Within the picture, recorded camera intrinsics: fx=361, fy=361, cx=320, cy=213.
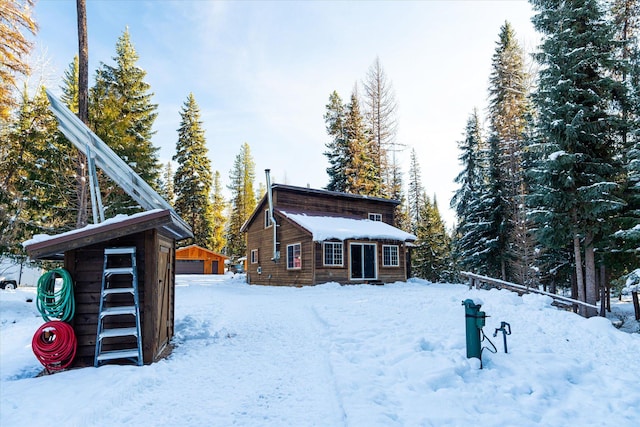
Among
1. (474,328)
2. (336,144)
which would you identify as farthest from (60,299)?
(336,144)

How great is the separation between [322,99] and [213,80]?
19.1 m

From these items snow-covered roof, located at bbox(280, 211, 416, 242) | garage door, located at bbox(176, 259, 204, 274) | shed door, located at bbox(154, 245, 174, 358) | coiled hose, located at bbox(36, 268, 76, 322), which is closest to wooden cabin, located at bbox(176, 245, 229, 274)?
garage door, located at bbox(176, 259, 204, 274)

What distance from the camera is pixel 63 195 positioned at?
14508 mm

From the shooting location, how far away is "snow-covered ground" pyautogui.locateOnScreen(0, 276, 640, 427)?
3.78m

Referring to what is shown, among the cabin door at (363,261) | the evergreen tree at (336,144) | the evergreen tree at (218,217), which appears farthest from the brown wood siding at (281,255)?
the evergreen tree at (218,217)

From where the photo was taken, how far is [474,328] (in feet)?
17.2

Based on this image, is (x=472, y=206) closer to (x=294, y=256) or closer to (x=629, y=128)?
(x=629, y=128)

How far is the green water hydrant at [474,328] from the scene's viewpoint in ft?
17.1

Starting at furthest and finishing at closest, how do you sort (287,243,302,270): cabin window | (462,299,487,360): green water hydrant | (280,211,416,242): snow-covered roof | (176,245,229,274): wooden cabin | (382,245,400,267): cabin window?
(176,245,229,274): wooden cabin < (382,245,400,267): cabin window < (287,243,302,270): cabin window < (280,211,416,242): snow-covered roof < (462,299,487,360): green water hydrant

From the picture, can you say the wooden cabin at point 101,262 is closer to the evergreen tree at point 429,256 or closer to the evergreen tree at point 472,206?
the evergreen tree at point 472,206

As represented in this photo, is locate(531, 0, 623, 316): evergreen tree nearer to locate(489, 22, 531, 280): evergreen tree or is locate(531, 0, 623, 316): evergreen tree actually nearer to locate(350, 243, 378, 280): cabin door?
locate(489, 22, 531, 280): evergreen tree

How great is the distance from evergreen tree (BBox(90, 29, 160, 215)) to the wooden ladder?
12.1 meters

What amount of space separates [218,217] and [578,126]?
125ft

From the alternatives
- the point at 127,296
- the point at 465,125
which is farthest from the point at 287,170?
the point at 127,296
